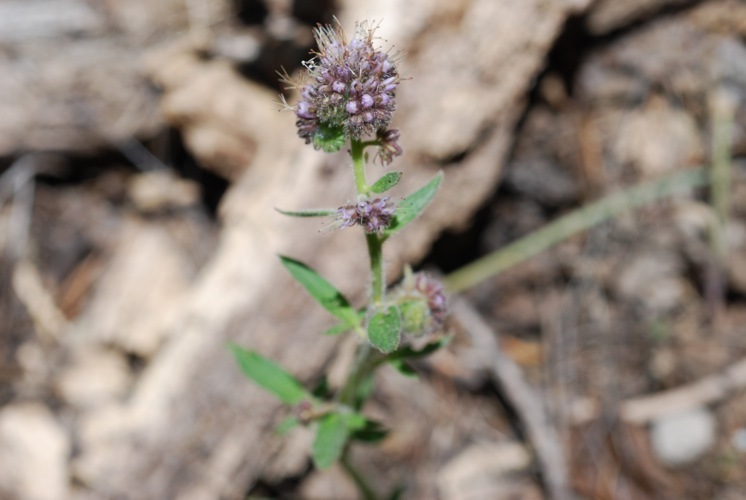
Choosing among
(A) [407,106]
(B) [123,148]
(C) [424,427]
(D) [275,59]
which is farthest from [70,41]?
(C) [424,427]

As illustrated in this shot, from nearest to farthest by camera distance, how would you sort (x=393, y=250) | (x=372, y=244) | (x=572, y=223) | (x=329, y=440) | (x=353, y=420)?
(x=372, y=244) → (x=329, y=440) → (x=353, y=420) → (x=393, y=250) → (x=572, y=223)

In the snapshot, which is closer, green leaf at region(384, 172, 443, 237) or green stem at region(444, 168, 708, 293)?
green leaf at region(384, 172, 443, 237)

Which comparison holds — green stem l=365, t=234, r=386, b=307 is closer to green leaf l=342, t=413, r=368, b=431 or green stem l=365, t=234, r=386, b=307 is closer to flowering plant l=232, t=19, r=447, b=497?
flowering plant l=232, t=19, r=447, b=497

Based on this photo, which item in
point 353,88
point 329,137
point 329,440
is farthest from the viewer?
point 329,440

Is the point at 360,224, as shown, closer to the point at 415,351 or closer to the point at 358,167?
the point at 358,167

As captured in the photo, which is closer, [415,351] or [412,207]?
[412,207]

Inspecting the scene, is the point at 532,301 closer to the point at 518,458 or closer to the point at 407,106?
the point at 518,458

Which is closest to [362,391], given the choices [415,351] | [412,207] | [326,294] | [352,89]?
[415,351]

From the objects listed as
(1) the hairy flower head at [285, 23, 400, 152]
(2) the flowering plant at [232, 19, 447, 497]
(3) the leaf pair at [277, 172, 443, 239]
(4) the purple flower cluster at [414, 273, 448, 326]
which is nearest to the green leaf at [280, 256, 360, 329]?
(2) the flowering plant at [232, 19, 447, 497]
